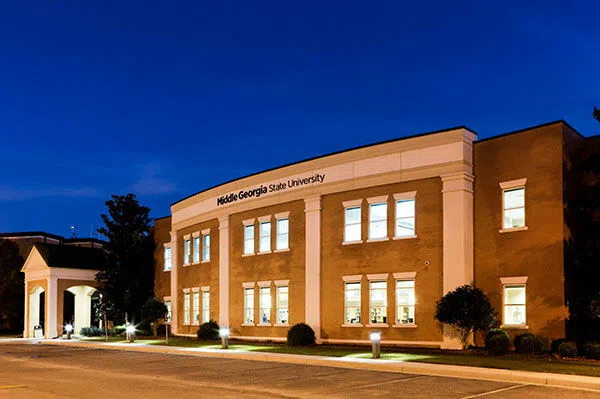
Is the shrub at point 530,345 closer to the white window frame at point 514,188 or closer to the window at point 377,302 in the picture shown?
the white window frame at point 514,188

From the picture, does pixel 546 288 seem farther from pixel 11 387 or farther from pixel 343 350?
pixel 11 387

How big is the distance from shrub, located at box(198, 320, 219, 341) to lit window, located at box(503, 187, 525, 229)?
715 inches

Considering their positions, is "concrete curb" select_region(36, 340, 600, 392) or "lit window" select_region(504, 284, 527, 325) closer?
"concrete curb" select_region(36, 340, 600, 392)

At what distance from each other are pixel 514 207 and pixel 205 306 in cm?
2147

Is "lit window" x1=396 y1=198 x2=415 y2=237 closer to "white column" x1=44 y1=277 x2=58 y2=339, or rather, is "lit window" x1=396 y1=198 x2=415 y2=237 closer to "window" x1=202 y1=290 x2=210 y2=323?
"window" x1=202 y1=290 x2=210 y2=323

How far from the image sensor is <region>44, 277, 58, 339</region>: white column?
46969mm

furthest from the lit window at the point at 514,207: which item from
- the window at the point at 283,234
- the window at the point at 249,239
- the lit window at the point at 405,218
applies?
the window at the point at 249,239

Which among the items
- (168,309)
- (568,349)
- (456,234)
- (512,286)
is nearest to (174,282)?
(168,309)

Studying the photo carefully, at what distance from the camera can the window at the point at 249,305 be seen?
121ft

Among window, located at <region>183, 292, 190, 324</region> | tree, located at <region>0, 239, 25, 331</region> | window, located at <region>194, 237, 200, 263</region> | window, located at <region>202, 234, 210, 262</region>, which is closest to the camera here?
window, located at <region>202, 234, 210, 262</region>

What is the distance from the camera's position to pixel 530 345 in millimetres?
24234

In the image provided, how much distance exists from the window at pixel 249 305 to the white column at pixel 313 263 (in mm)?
4839

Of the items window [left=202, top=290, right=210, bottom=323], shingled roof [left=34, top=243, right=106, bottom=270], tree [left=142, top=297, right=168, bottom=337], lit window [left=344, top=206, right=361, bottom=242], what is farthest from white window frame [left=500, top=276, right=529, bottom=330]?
shingled roof [left=34, top=243, right=106, bottom=270]

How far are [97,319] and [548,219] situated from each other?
3668 cm
